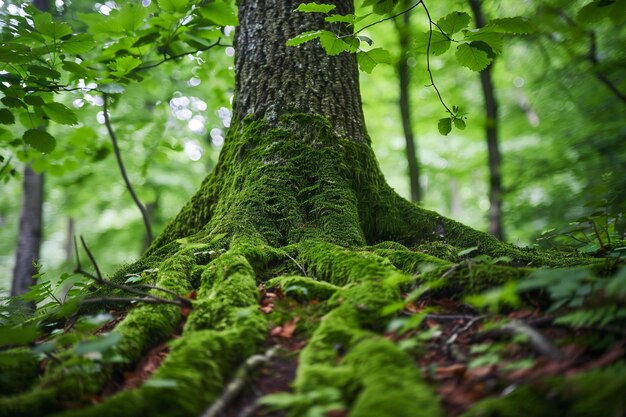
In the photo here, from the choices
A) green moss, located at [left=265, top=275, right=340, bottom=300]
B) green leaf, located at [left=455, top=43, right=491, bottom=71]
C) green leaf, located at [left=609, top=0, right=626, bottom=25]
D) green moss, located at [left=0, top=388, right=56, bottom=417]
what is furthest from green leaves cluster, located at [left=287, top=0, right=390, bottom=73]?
green moss, located at [left=0, top=388, right=56, bottom=417]

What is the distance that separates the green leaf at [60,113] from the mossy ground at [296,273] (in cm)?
115

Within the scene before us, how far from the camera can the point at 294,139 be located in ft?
10.0

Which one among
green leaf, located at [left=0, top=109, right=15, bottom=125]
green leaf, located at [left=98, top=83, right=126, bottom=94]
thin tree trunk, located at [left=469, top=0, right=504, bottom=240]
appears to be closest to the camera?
green leaf, located at [left=0, top=109, right=15, bottom=125]

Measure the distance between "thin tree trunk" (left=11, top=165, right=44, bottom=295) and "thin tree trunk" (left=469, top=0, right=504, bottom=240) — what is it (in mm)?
8234

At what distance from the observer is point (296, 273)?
2.34m

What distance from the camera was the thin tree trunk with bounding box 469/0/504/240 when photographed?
5.61 meters

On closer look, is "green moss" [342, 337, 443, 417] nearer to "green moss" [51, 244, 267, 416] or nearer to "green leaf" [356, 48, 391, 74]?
"green moss" [51, 244, 267, 416]

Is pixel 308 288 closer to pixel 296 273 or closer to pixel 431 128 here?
pixel 296 273

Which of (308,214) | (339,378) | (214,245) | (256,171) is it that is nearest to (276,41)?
(256,171)

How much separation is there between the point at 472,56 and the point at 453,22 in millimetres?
266

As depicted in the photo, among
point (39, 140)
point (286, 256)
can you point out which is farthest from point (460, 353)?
point (39, 140)

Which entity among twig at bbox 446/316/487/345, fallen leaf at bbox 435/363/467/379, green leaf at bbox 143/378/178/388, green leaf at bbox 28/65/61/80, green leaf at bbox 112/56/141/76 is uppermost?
green leaf at bbox 112/56/141/76

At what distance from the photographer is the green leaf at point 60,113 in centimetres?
272

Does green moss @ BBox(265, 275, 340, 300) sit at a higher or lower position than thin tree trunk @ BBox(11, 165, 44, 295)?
lower
